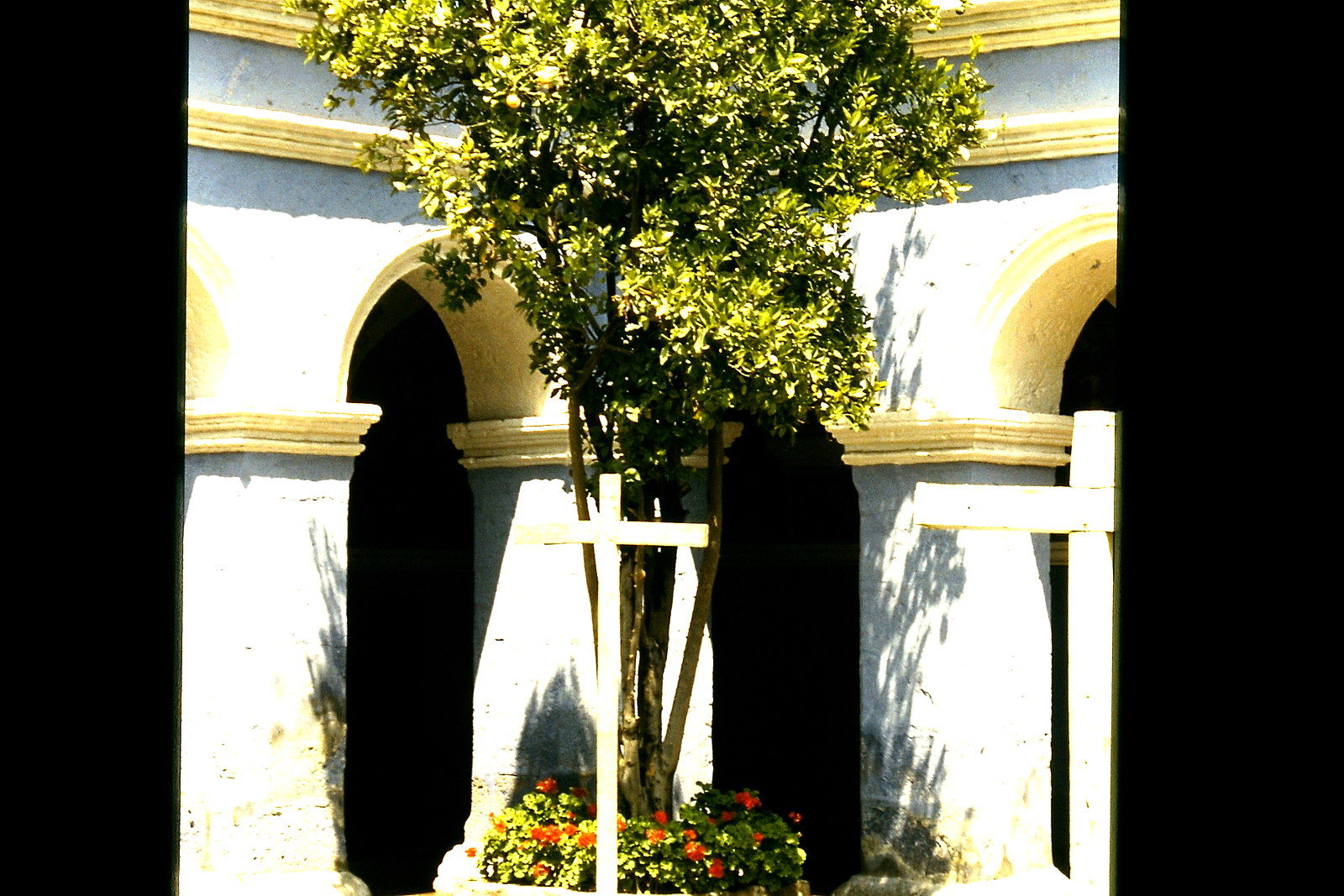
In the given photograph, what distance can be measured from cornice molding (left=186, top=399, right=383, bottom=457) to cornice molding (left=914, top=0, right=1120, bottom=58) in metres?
3.42

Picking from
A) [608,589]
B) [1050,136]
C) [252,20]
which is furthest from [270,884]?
[1050,136]

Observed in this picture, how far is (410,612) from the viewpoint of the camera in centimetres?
1448

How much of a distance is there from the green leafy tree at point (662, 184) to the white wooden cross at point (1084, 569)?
2708mm

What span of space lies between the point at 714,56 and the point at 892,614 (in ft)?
10.4

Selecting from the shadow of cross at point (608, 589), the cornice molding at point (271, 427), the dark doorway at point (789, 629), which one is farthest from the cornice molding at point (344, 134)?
the dark doorway at point (789, 629)

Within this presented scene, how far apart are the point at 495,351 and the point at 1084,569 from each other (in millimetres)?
5990

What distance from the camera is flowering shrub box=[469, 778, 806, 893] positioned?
8.08 m

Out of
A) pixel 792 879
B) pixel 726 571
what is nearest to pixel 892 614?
pixel 792 879

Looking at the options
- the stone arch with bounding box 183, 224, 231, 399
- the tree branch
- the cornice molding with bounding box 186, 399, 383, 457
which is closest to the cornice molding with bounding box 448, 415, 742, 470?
the cornice molding with bounding box 186, 399, 383, 457

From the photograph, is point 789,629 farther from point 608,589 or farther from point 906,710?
point 608,589

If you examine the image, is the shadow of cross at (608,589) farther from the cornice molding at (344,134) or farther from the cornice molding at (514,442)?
the cornice molding at (344,134)

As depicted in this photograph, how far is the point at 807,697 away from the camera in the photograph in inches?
543

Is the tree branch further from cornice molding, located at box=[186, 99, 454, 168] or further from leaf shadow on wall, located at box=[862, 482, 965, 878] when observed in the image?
cornice molding, located at box=[186, 99, 454, 168]

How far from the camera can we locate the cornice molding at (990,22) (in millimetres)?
9156
